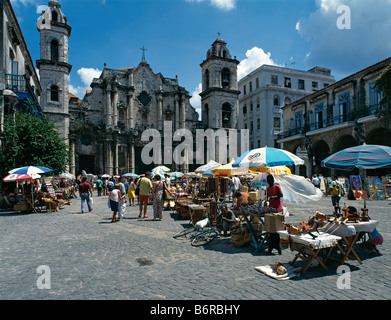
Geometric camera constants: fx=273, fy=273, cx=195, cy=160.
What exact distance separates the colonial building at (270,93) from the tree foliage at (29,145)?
1227 inches

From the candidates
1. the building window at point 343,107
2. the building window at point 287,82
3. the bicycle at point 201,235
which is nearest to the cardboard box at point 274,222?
the bicycle at point 201,235

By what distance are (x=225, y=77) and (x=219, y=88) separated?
2766 millimetres

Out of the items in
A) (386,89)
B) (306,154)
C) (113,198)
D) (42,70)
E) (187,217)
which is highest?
(42,70)

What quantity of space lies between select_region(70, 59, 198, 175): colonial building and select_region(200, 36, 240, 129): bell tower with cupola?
9.65 feet

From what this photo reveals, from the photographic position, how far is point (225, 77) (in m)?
39.0

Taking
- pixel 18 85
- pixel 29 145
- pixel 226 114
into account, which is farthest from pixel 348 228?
pixel 226 114

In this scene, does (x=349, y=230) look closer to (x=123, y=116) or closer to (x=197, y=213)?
(x=197, y=213)

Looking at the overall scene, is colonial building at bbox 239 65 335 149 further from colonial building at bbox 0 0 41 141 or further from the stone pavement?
the stone pavement

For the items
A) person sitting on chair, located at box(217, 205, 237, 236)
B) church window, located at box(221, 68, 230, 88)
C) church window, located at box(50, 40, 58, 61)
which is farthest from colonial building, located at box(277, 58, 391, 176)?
church window, located at box(50, 40, 58, 61)

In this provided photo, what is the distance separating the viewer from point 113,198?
9.90 meters

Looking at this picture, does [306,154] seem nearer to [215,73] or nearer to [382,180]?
[382,180]

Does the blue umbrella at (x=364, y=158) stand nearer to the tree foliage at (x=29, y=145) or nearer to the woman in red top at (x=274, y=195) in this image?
the woman in red top at (x=274, y=195)
